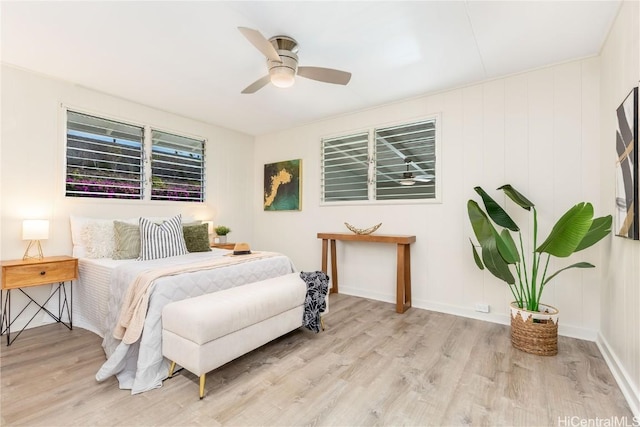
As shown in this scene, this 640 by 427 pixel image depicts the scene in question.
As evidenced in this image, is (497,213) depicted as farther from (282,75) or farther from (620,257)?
(282,75)

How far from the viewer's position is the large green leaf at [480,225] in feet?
8.64

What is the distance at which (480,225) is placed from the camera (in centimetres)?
269

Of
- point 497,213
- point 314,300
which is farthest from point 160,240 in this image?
point 497,213

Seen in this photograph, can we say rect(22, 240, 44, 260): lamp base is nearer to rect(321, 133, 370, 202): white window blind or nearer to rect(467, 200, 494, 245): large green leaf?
rect(321, 133, 370, 202): white window blind

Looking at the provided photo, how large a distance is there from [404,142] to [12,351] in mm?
4499

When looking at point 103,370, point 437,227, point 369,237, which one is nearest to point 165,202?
point 103,370

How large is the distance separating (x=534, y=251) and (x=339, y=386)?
1.95m

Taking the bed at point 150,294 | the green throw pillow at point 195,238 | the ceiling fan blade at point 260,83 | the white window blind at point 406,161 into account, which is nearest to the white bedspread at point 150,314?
the bed at point 150,294

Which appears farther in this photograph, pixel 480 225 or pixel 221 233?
pixel 221 233

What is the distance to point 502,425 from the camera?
1609 mm

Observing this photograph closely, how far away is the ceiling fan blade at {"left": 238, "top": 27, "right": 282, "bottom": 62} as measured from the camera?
78.0 inches

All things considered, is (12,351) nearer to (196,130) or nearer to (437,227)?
(196,130)

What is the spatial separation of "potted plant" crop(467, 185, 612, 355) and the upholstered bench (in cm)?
188

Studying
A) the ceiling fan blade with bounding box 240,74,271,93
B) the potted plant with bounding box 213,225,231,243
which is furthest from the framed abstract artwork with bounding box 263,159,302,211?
the ceiling fan blade with bounding box 240,74,271,93
